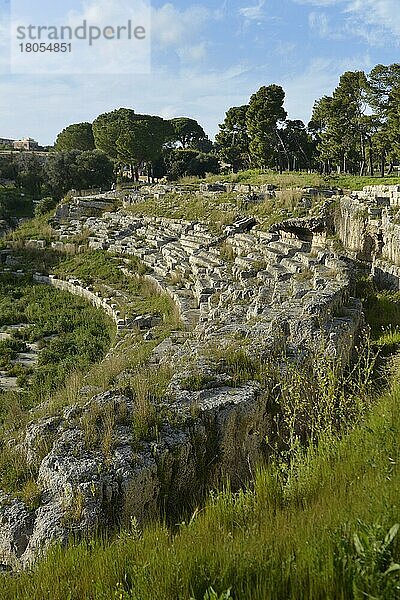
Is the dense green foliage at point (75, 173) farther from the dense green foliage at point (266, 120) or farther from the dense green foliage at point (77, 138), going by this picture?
the dense green foliage at point (77, 138)

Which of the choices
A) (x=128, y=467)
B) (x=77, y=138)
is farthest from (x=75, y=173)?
(x=128, y=467)

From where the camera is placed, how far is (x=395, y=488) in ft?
10.8

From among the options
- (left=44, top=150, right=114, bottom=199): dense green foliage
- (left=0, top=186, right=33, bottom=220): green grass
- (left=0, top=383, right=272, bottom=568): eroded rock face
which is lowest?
(left=0, top=383, right=272, bottom=568): eroded rock face

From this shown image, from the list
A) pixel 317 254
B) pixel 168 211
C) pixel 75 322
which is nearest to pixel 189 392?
pixel 317 254

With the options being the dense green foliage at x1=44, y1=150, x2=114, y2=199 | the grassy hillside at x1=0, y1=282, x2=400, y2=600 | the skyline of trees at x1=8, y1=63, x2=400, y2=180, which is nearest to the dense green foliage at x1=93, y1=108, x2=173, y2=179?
the skyline of trees at x1=8, y1=63, x2=400, y2=180

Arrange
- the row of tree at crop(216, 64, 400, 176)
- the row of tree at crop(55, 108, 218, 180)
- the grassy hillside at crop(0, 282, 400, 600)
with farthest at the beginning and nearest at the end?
the row of tree at crop(55, 108, 218, 180), the row of tree at crop(216, 64, 400, 176), the grassy hillside at crop(0, 282, 400, 600)

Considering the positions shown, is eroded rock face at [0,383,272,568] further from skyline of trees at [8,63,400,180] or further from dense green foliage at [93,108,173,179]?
dense green foliage at [93,108,173,179]

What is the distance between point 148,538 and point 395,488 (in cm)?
147

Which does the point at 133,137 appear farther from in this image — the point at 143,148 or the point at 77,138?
the point at 77,138

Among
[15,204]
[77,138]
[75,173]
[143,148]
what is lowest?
[15,204]

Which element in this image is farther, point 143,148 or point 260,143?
point 143,148

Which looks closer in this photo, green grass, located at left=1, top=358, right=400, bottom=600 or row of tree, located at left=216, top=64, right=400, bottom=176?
green grass, located at left=1, top=358, right=400, bottom=600

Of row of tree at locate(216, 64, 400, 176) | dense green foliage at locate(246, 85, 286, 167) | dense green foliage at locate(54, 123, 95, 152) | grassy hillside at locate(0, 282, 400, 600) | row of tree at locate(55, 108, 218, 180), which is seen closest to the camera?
grassy hillside at locate(0, 282, 400, 600)

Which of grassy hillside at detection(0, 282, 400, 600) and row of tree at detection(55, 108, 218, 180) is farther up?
row of tree at detection(55, 108, 218, 180)
